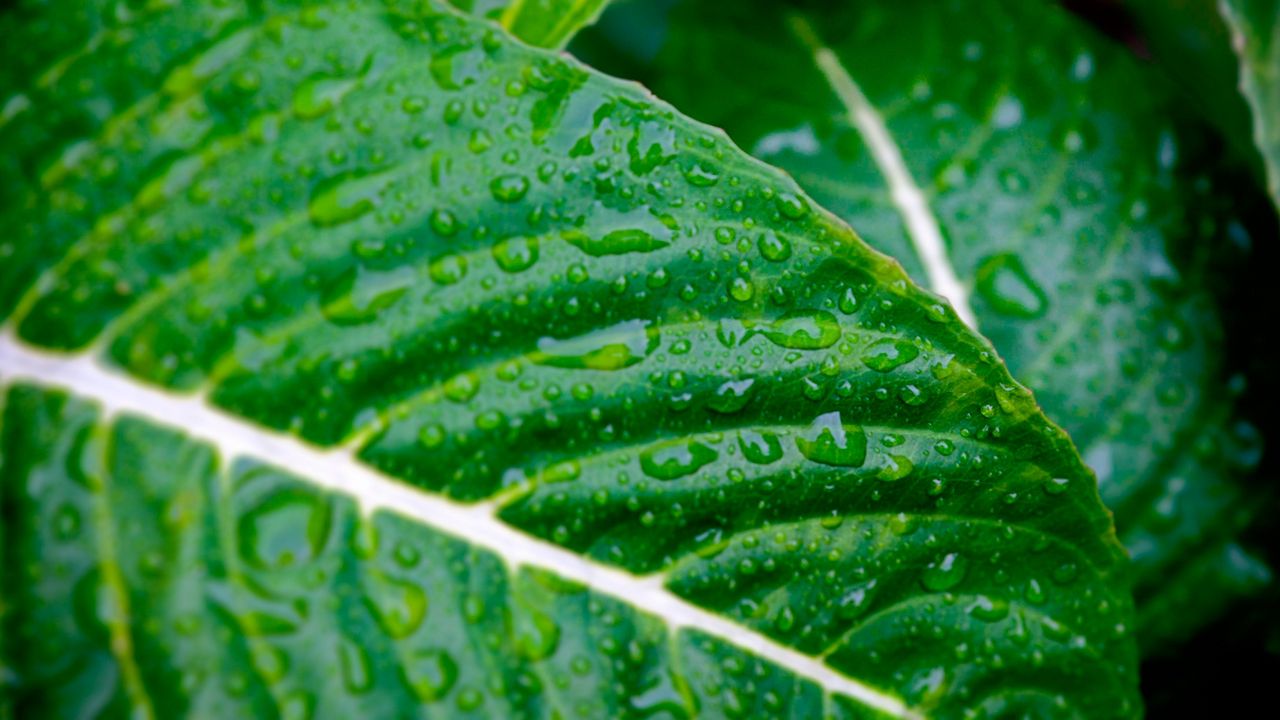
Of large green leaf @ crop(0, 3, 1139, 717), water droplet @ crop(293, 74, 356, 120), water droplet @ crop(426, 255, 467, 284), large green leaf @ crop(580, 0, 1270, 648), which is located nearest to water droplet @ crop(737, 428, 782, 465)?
large green leaf @ crop(0, 3, 1139, 717)

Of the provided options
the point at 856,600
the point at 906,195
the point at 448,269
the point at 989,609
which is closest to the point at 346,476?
the point at 448,269

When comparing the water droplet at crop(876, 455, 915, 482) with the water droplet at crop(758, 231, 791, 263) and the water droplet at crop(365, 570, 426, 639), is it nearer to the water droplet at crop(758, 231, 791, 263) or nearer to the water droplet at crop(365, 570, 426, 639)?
the water droplet at crop(758, 231, 791, 263)

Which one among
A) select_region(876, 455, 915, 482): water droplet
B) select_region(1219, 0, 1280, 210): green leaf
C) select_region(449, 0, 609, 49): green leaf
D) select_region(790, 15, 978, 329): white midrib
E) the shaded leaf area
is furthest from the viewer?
select_region(790, 15, 978, 329): white midrib

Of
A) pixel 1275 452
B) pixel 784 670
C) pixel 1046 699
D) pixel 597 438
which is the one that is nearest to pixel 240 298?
pixel 597 438

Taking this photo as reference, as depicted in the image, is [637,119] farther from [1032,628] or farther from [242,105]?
[1032,628]

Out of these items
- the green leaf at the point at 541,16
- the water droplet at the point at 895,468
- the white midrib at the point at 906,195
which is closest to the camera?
the water droplet at the point at 895,468

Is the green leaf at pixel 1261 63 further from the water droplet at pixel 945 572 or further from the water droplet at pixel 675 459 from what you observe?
the water droplet at pixel 675 459

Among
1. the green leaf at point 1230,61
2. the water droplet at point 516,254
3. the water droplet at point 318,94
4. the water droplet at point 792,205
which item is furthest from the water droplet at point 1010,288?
the water droplet at point 318,94
